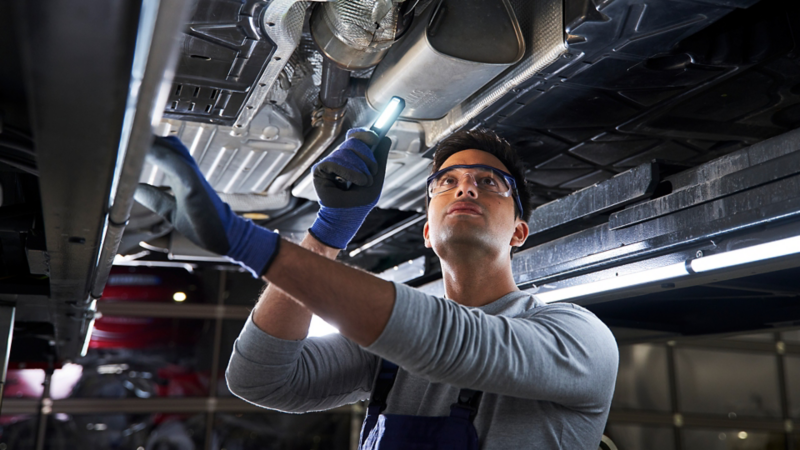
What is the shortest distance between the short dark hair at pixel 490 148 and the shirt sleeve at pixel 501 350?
0.61m

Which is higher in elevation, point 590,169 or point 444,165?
point 590,169

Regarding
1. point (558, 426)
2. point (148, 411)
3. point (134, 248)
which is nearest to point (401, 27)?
point (558, 426)

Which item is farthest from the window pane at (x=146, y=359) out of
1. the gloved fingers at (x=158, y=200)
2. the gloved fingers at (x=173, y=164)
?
the gloved fingers at (x=173, y=164)

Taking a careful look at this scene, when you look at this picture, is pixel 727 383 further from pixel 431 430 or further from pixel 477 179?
pixel 431 430

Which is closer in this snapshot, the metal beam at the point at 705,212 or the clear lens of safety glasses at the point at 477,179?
the metal beam at the point at 705,212

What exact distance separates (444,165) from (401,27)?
437mm

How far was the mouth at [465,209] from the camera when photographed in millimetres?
1694

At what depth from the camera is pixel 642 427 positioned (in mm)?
6164

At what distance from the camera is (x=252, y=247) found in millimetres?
978

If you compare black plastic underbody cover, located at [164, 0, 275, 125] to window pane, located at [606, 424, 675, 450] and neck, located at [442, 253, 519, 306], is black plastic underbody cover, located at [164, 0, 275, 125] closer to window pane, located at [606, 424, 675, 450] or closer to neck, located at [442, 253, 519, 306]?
neck, located at [442, 253, 519, 306]

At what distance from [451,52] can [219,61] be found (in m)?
0.60

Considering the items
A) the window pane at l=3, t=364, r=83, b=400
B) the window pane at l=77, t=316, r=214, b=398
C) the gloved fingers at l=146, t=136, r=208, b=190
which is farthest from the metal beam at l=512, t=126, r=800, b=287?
the window pane at l=3, t=364, r=83, b=400

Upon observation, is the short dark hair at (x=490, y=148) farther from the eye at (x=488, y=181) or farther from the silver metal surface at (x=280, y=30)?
the silver metal surface at (x=280, y=30)

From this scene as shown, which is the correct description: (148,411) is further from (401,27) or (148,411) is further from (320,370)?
(401,27)
